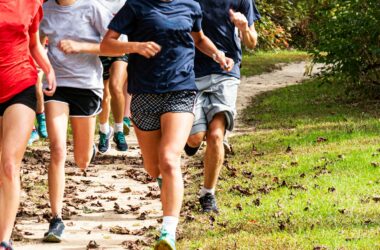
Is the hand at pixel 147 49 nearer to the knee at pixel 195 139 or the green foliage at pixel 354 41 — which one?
the knee at pixel 195 139

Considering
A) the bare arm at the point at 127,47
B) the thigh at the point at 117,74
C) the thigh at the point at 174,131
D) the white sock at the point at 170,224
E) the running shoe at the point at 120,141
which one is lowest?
the running shoe at the point at 120,141

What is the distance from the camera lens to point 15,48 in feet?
22.0

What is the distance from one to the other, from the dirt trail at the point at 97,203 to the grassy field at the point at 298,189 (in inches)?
17.3

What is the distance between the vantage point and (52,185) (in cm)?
770

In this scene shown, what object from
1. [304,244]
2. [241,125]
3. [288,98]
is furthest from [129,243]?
[288,98]

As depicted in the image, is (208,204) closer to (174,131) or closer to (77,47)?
(174,131)

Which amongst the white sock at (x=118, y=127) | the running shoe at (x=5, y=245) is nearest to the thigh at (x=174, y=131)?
the running shoe at (x=5, y=245)

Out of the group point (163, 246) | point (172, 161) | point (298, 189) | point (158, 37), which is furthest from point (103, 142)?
point (163, 246)

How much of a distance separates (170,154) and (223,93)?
1685 mm

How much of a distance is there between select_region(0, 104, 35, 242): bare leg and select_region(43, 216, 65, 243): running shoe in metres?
0.91

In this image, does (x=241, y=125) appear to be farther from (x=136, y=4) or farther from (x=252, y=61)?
(x=252, y=61)

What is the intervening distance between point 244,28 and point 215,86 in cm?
66

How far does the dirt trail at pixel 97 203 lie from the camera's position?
25.6 feet

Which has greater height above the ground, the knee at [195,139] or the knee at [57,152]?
the knee at [57,152]
